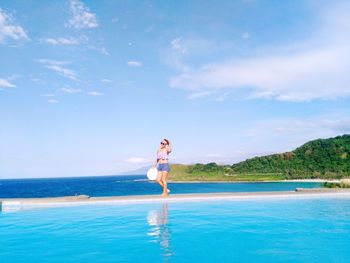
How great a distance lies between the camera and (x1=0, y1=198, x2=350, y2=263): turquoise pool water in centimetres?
710

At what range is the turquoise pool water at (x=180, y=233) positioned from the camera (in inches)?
280

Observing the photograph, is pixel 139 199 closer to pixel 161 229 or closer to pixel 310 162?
pixel 161 229

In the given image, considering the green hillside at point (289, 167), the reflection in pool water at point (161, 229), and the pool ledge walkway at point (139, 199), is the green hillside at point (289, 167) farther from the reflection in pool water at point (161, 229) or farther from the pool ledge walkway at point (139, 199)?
the reflection in pool water at point (161, 229)

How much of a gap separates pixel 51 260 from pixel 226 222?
5.95 metres

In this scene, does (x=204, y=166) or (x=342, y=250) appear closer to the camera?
(x=342, y=250)

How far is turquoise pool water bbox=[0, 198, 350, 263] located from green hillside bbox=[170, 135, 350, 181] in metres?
106

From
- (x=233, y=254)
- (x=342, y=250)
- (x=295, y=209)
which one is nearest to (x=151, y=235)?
(x=233, y=254)

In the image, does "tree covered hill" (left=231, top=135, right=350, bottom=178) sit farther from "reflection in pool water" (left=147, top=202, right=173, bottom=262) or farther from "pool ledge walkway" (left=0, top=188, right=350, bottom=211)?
"reflection in pool water" (left=147, top=202, right=173, bottom=262)

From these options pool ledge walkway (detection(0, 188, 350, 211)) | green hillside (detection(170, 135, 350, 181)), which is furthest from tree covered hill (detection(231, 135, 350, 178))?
pool ledge walkway (detection(0, 188, 350, 211))

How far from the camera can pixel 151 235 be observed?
9.00m

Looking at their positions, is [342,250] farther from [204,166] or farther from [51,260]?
[204,166]

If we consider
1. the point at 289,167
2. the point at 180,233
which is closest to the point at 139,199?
the point at 180,233

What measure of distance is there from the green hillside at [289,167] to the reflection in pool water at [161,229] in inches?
4231

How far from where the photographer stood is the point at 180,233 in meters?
9.26
